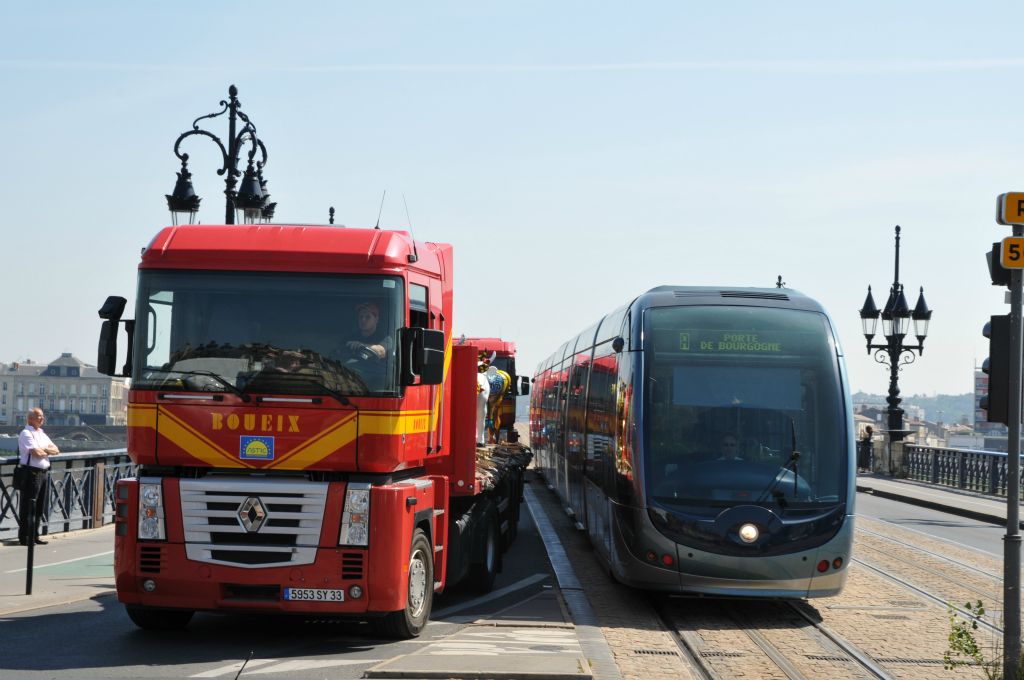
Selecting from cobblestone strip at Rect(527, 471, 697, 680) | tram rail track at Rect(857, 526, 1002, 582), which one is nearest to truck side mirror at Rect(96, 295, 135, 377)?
cobblestone strip at Rect(527, 471, 697, 680)

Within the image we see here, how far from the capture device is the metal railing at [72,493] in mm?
19031

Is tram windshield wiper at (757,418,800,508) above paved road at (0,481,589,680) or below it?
above

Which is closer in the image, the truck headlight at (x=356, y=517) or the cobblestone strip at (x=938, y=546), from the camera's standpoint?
the truck headlight at (x=356, y=517)

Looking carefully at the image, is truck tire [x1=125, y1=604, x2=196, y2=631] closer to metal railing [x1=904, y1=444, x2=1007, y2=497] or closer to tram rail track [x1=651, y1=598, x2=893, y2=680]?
tram rail track [x1=651, y1=598, x2=893, y2=680]

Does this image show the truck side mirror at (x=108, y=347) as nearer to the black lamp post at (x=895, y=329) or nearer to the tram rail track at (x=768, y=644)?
the tram rail track at (x=768, y=644)

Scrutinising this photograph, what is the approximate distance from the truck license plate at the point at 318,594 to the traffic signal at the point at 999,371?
4738 mm

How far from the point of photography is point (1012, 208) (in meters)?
9.51

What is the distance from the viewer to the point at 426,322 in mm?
11984

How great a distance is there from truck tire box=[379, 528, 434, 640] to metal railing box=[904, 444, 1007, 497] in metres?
24.0

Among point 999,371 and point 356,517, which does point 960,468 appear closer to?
point 999,371

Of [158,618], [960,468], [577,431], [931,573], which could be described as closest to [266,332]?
[158,618]

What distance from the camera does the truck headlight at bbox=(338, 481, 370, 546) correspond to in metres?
10.8

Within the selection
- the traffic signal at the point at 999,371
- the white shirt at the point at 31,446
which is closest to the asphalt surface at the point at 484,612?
the white shirt at the point at 31,446

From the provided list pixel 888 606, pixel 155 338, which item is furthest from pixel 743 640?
pixel 155 338
